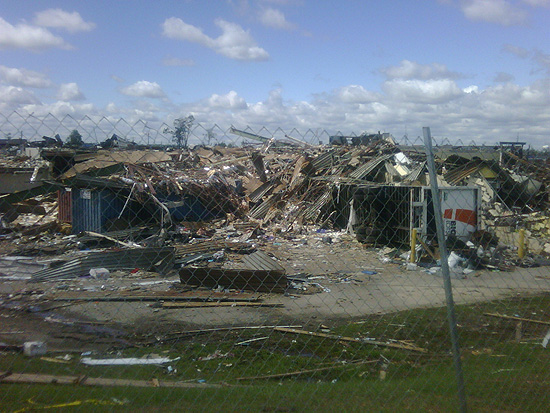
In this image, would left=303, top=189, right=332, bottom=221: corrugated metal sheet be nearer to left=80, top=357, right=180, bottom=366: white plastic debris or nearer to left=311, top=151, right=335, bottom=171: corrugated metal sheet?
left=311, top=151, right=335, bottom=171: corrugated metal sheet

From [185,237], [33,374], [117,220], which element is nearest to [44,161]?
[33,374]

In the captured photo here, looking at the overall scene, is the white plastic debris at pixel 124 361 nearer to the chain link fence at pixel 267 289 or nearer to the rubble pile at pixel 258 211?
the chain link fence at pixel 267 289

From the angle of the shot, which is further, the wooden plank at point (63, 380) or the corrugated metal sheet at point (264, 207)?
the corrugated metal sheet at point (264, 207)

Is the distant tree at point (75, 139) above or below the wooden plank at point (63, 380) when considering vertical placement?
above

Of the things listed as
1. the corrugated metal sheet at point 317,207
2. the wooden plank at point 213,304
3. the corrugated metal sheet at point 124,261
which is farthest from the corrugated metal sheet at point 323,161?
the wooden plank at point 213,304

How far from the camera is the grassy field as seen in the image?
316 cm

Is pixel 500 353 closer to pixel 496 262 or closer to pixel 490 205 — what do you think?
pixel 496 262

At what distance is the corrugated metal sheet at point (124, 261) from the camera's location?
9.53m

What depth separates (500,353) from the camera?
4.86 metres

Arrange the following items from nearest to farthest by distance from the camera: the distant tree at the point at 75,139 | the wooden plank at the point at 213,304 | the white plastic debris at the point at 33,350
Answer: the distant tree at the point at 75,139 < the white plastic debris at the point at 33,350 < the wooden plank at the point at 213,304

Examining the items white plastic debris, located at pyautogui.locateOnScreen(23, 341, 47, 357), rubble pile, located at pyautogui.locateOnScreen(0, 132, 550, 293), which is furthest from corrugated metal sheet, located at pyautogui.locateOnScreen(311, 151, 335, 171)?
white plastic debris, located at pyautogui.locateOnScreen(23, 341, 47, 357)

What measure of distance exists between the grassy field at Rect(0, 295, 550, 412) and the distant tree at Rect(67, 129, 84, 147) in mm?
1846

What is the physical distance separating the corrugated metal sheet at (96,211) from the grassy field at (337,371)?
166 inches

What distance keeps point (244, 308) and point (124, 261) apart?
3927 millimetres
